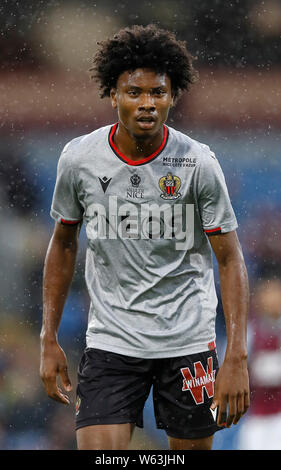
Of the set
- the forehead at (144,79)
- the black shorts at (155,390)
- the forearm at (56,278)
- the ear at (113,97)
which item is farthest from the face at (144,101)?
the black shorts at (155,390)

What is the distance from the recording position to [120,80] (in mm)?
3484

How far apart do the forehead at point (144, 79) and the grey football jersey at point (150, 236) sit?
0.25 meters

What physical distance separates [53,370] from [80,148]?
36.8 inches

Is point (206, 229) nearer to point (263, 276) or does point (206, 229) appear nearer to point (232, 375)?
point (232, 375)

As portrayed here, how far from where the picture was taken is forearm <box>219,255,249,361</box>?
326 centimetres

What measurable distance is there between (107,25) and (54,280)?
4.46 metres

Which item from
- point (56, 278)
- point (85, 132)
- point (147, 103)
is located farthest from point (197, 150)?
point (85, 132)

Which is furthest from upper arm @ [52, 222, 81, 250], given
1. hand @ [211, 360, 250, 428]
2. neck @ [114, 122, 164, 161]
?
hand @ [211, 360, 250, 428]

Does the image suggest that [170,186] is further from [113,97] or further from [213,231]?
[113,97]

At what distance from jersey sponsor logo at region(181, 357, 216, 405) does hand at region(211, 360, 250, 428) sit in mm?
218

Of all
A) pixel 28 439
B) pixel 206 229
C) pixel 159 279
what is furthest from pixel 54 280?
pixel 28 439

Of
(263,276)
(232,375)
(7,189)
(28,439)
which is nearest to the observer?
(232,375)

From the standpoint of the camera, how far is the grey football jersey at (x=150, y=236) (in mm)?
3430

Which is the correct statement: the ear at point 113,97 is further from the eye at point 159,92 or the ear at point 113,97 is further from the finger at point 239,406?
the finger at point 239,406
